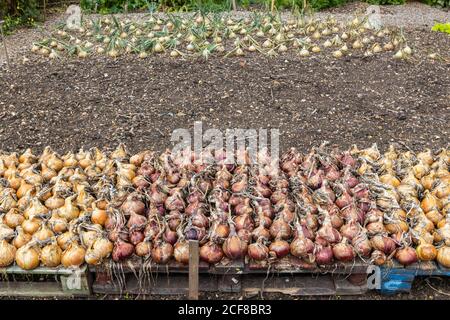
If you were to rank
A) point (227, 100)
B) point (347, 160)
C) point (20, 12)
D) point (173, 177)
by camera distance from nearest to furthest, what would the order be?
point (173, 177)
point (347, 160)
point (227, 100)
point (20, 12)

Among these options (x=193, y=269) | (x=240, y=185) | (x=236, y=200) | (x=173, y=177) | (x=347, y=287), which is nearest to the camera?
(x=193, y=269)

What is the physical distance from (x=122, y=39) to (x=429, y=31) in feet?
13.8

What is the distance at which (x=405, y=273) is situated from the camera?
100.0 inches

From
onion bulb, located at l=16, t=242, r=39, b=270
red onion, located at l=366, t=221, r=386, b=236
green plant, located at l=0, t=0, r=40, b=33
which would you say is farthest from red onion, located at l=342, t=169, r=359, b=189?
green plant, located at l=0, t=0, r=40, b=33

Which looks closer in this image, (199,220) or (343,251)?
(343,251)

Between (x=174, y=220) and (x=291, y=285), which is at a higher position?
(x=174, y=220)

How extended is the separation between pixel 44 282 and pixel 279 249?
4.34 feet

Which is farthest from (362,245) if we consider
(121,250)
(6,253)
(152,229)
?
(6,253)

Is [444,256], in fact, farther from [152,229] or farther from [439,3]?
[439,3]

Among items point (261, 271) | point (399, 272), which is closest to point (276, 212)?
point (261, 271)

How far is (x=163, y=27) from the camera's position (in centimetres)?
672

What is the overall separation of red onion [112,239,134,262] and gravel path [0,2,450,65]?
Result: 15.8ft

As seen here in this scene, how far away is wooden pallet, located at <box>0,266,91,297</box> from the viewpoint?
250 cm

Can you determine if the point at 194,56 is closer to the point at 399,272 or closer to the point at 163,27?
the point at 163,27
